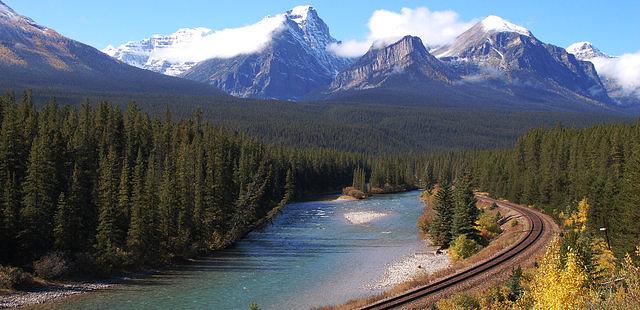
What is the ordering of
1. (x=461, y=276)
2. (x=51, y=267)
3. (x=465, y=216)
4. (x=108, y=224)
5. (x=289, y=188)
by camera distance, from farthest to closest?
(x=289, y=188) → (x=465, y=216) → (x=108, y=224) → (x=51, y=267) → (x=461, y=276)

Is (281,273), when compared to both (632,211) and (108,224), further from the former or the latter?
(632,211)

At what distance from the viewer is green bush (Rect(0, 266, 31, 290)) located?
44.3 meters

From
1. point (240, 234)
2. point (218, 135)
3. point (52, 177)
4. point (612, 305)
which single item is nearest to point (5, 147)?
point (52, 177)

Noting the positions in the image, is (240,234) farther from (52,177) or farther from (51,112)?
(51,112)

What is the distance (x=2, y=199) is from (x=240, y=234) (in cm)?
3056

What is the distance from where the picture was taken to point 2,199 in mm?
51625

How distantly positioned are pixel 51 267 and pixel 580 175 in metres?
74.5

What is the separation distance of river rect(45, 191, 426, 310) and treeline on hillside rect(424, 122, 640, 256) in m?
14.4

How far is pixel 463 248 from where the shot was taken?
2328 inches

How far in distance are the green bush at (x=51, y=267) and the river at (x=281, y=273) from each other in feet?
17.7

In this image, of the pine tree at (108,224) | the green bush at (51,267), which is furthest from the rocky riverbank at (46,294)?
the pine tree at (108,224)

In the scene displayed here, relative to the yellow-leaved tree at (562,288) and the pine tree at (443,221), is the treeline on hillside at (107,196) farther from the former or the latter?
the yellow-leaved tree at (562,288)

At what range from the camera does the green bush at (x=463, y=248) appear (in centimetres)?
5875

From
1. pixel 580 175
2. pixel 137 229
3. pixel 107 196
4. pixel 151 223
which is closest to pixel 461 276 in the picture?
pixel 137 229
